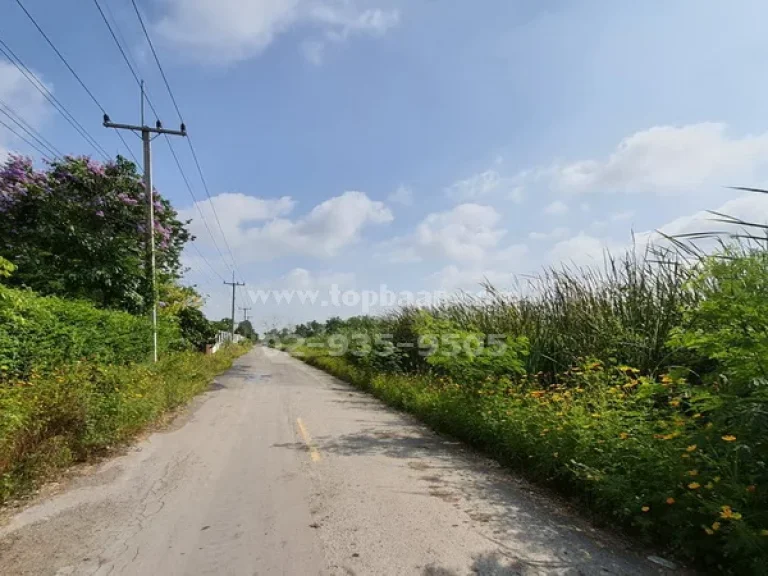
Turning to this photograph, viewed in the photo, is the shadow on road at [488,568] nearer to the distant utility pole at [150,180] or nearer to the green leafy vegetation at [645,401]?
the green leafy vegetation at [645,401]

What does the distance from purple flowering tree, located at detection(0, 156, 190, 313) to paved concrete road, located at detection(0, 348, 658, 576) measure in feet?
29.1

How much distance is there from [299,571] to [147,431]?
20.7ft

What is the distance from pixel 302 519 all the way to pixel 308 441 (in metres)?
3.47

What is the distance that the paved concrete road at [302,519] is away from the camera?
3.48 m

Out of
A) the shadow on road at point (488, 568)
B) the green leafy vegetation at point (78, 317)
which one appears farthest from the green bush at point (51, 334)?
the shadow on road at point (488, 568)

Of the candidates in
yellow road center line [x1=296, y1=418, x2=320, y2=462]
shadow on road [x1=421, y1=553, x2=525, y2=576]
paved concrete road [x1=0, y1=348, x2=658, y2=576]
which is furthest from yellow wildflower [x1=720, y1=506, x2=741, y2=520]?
yellow road center line [x1=296, y1=418, x2=320, y2=462]

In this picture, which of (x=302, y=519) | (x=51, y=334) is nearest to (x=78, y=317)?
(x=51, y=334)

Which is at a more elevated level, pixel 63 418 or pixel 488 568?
pixel 63 418

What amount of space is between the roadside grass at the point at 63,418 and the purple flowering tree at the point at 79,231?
635 centimetres

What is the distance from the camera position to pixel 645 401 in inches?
212

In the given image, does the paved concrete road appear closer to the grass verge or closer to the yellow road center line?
the yellow road center line

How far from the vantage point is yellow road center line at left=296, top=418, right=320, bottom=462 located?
22.0ft

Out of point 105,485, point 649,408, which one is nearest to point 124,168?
point 105,485

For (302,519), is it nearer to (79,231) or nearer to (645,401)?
(645,401)
